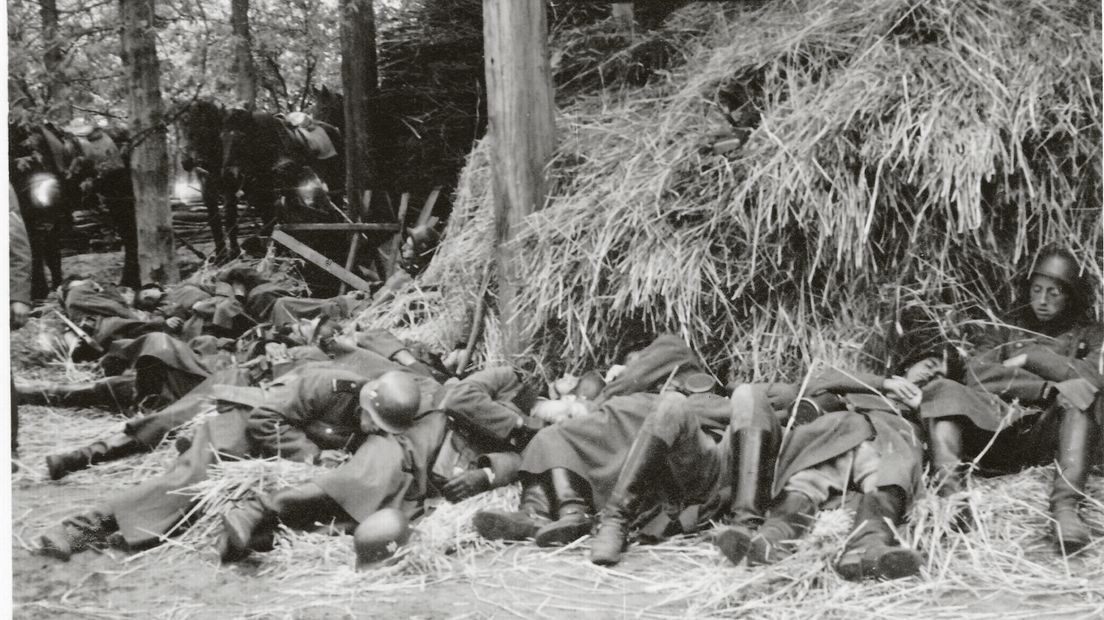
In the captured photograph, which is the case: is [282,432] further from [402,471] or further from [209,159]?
[209,159]

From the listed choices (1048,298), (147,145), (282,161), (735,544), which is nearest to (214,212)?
(282,161)

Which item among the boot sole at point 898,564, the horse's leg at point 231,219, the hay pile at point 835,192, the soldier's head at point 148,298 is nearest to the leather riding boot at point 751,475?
the boot sole at point 898,564

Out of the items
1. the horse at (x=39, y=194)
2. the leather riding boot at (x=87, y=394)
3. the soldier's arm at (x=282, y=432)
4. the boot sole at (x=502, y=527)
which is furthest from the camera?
the horse at (x=39, y=194)

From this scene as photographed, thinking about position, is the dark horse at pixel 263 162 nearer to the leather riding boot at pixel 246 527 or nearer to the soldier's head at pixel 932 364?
the leather riding boot at pixel 246 527

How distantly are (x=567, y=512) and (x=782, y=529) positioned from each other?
87 centimetres

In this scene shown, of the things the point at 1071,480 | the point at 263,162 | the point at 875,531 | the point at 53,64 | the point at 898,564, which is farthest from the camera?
the point at 263,162

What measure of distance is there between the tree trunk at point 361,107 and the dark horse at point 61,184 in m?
1.96

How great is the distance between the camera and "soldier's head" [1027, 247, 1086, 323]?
14.5 ft

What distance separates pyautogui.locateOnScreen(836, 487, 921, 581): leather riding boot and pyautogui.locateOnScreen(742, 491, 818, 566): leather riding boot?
19cm

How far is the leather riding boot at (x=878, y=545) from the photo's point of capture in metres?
3.34

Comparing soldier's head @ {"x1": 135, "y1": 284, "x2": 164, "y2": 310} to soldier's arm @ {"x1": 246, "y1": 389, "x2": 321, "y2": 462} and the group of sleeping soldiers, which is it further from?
soldier's arm @ {"x1": 246, "y1": 389, "x2": 321, "y2": 462}

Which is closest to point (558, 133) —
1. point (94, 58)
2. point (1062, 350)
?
point (1062, 350)

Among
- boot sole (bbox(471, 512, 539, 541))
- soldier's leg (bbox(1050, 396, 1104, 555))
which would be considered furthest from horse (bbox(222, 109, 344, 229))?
soldier's leg (bbox(1050, 396, 1104, 555))

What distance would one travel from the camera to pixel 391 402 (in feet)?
14.5
